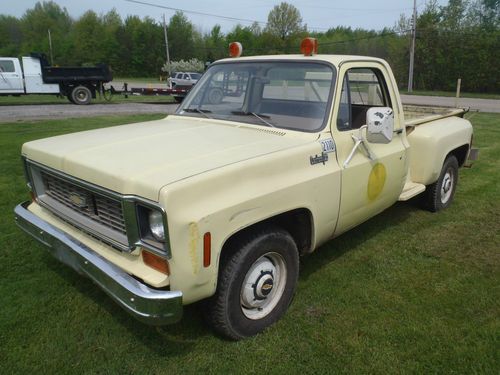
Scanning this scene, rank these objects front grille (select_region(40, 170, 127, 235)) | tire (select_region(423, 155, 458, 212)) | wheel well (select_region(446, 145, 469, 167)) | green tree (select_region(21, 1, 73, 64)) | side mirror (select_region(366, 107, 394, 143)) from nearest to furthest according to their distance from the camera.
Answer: front grille (select_region(40, 170, 127, 235)) < side mirror (select_region(366, 107, 394, 143)) < tire (select_region(423, 155, 458, 212)) < wheel well (select_region(446, 145, 469, 167)) < green tree (select_region(21, 1, 73, 64))

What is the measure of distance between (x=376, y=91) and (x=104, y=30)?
80.7m

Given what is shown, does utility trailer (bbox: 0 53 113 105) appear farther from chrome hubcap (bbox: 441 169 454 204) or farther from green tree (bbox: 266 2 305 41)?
green tree (bbox: 266 2 305 41)

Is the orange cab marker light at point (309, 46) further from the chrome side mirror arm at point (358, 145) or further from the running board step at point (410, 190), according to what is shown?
the running board step at point (410, 190)

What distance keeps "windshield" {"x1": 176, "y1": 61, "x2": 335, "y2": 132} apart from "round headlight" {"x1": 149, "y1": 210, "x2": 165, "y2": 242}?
4.70 ft

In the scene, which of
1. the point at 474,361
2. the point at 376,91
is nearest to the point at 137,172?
the point at 474,361

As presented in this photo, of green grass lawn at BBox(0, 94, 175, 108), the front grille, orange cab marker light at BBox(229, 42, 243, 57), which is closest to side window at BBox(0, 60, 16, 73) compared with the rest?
green grass lawn at BBox(0, 94, 175, 108)

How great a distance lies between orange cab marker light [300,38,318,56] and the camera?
371cm

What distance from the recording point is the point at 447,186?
5.48 meters

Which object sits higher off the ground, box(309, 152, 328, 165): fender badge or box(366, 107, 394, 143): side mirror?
box(366, 107, 394, 143): side mirror

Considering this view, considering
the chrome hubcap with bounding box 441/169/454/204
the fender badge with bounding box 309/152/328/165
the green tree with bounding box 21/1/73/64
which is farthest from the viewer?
the green tree with bounding box 21/1/73/64

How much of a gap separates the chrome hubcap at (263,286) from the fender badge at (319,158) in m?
0.71

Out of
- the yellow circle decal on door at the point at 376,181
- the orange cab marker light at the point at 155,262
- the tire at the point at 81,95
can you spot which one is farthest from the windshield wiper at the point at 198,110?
the tire at the point at 81,95

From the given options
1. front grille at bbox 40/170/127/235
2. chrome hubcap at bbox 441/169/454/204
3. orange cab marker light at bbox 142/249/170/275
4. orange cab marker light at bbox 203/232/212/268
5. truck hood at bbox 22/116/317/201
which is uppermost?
truck hood at bbox 22/116/317/201

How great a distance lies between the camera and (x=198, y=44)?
257ft
